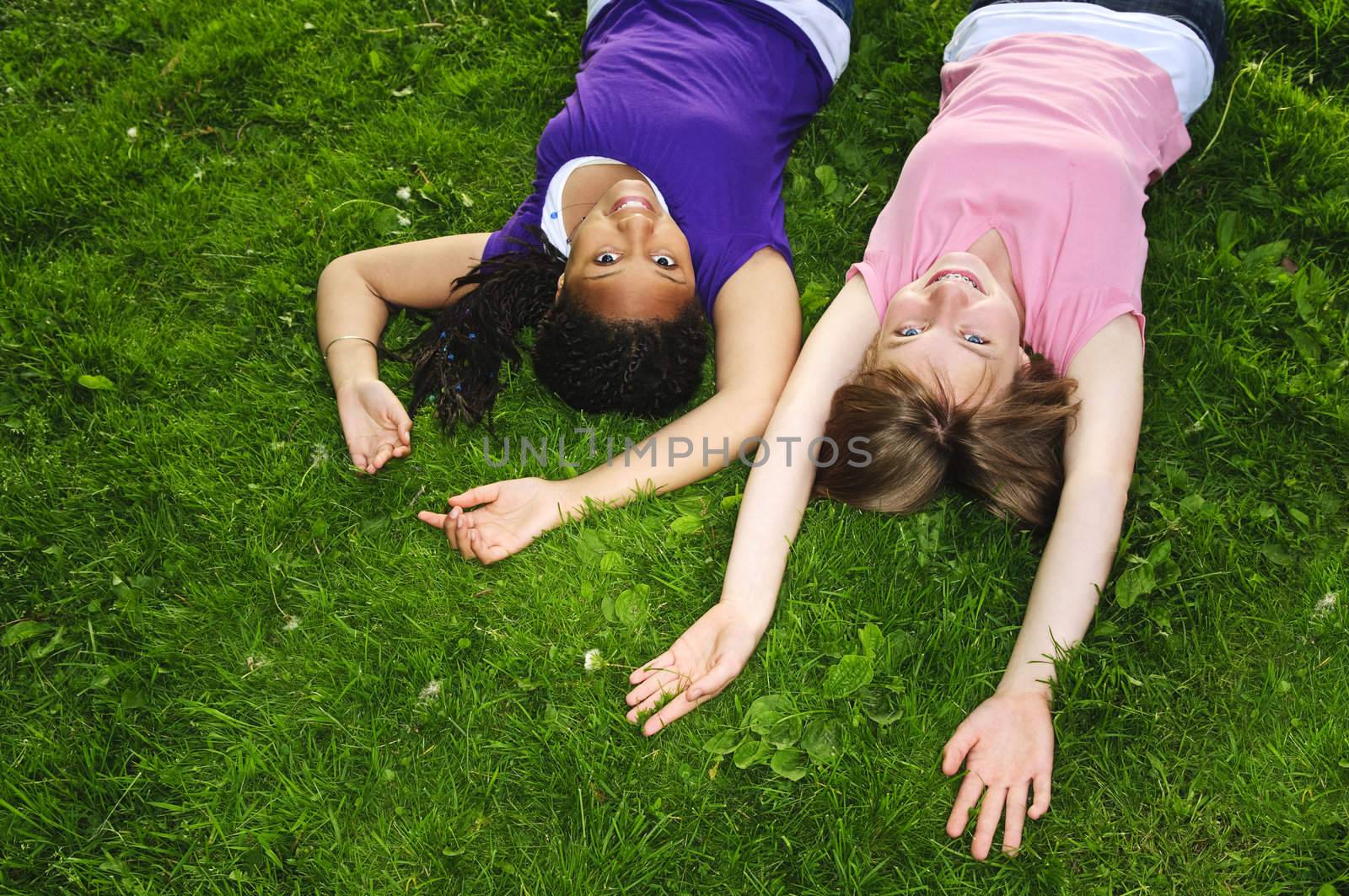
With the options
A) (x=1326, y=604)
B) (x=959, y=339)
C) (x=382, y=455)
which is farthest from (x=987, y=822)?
(x=382, y=455)

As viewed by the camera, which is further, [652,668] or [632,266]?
[632,266]

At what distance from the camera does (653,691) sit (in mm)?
2773

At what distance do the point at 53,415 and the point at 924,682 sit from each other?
3408 mm

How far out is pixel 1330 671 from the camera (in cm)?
273

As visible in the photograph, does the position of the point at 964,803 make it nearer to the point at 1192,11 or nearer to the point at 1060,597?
the point at 1060,597

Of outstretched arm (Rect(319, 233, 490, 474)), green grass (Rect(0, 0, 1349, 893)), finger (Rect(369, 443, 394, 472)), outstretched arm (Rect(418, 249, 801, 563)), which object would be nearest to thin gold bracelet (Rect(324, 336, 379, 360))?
outstretched arm (Rect(319, 233, 490, 474))

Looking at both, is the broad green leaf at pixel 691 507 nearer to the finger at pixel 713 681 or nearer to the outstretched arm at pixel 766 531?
the outstretched arm at pixel 766 531

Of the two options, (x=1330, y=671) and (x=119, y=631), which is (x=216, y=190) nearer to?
(x=119, y=631)

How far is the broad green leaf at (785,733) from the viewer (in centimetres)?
269

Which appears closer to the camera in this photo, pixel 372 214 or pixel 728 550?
pixel 728 550

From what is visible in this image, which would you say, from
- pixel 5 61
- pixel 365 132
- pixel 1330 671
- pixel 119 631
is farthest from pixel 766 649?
pixel 5 61

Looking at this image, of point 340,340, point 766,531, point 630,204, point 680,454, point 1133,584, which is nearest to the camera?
point 1133,584

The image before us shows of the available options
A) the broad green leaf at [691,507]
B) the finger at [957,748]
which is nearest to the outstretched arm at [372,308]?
the broad green leaf at [691,507]

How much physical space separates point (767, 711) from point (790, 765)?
0.17 metres
